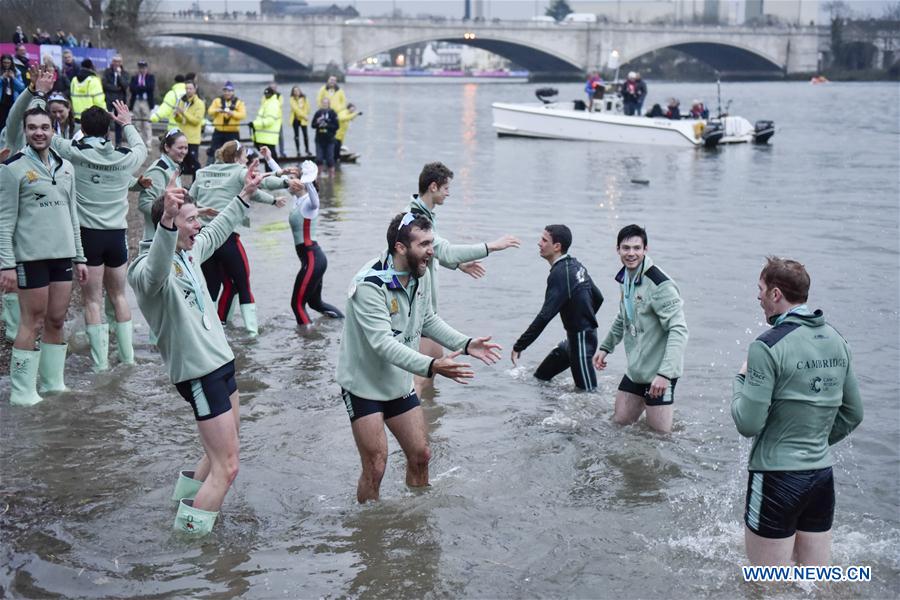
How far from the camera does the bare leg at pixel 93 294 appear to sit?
8.54 m

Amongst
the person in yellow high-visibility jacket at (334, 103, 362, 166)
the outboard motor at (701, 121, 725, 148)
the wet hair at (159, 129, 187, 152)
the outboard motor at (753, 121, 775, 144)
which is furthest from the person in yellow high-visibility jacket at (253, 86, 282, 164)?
the outboard motor at (753, 121, 775, 144)

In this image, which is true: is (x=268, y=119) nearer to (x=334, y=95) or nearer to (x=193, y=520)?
(x=334, y=95)

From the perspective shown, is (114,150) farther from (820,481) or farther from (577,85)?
(577,85)

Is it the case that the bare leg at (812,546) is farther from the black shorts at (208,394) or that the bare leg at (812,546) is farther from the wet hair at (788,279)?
the black shorts at (208,394)

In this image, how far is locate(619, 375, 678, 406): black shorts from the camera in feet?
23.9

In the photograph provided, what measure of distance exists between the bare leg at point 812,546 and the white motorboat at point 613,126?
31.1 meters

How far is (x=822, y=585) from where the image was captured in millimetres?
5250

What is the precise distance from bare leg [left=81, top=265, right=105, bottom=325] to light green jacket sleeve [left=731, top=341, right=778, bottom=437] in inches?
229

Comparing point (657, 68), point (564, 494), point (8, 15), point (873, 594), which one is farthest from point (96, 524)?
point (657, 68)

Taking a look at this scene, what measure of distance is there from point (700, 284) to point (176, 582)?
992cm

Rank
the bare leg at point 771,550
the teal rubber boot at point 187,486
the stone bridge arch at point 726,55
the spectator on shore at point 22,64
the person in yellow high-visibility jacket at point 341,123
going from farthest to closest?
the stone bridge arch at point 726,55
the person in yellow high-visibility jacket at point 341,123
the spectator on shore at point 22,64
the teal rubber boot at point 187,486
the bare leg at point 771,550

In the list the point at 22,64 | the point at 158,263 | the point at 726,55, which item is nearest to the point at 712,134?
the point at 22,64

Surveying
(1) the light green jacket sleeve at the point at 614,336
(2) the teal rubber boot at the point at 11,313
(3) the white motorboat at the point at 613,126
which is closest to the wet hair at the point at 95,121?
(2) the teal rubber boot at the point at 11,313

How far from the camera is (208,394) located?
5383mm
